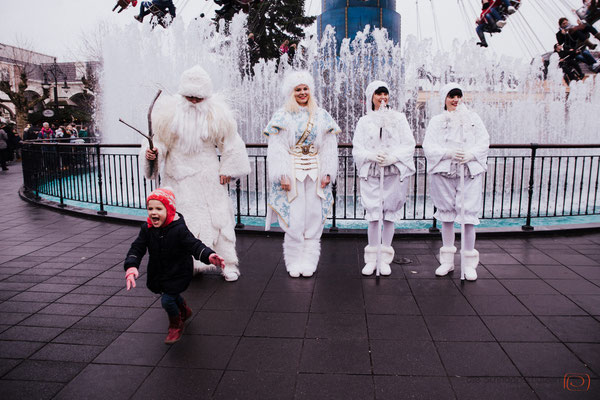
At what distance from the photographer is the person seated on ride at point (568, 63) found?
541 inches

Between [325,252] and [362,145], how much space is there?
5.01 feet

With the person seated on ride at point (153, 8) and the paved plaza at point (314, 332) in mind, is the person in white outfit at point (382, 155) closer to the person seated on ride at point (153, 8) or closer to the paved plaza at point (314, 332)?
the paved plaza at point (314, 332)

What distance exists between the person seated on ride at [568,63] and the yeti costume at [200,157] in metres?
13.2

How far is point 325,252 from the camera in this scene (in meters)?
5.45

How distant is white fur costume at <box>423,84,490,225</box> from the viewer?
4.37m

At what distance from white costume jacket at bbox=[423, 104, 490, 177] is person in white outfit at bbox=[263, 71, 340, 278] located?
990 millimetres

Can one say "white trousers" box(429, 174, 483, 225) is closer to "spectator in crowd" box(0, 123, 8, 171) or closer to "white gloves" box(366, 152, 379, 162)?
"white gloves" box(366, 152, 379, 162)

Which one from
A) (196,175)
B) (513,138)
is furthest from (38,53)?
(196,175)

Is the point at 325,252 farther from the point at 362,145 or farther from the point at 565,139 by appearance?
the point at 565,139

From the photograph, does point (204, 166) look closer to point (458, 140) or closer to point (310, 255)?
point (310, 255)

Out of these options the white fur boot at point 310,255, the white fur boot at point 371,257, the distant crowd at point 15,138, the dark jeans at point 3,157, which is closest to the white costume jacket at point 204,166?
the white fur boot at point 310,255

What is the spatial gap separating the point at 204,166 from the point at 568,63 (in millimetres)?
14091
